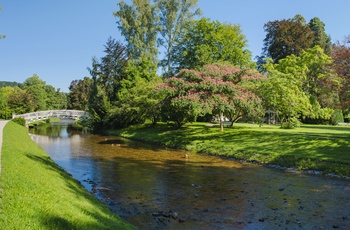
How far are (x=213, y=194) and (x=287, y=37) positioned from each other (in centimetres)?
4632

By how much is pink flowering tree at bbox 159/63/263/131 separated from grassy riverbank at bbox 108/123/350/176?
8.52 feet

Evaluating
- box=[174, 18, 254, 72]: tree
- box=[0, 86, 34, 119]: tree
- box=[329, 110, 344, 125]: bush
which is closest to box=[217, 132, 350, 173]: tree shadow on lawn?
box=[174, 18, 254, 72]: tree

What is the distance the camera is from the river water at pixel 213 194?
9766 millimetres

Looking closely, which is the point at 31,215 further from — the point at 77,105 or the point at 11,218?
the point at 77,105

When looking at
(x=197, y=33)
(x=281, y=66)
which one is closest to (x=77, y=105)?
(x=197, y=33)

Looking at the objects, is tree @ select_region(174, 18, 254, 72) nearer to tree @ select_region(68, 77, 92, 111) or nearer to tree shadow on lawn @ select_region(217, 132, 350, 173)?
tree shadow on lawn @ select_region(217, 132, 350, 173)

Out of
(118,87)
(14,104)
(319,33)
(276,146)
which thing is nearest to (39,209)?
(276,146)

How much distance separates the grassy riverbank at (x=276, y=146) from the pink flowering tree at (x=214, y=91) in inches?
102

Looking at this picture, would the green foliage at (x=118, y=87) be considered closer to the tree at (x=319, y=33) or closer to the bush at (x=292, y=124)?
the bush at (x=292, y=124)

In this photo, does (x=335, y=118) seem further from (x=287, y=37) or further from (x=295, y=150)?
(x=295, y=150)

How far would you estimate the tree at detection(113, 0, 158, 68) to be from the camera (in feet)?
151

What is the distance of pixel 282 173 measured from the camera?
17.1m

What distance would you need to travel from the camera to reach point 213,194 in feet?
41.8

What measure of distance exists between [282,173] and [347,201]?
5316mm
